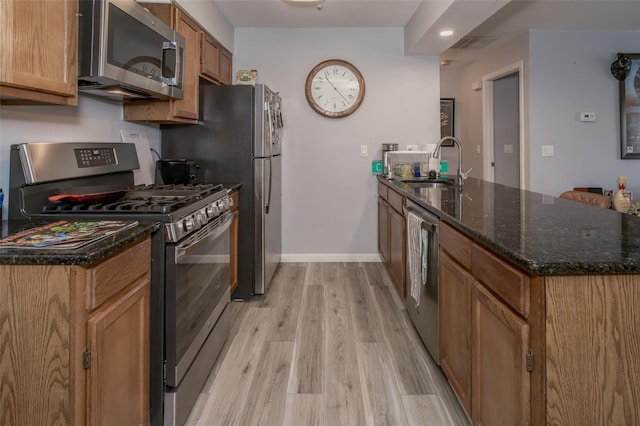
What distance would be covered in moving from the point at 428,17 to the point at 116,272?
9.92 feet

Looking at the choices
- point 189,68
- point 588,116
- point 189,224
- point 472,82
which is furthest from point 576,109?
point 189,224

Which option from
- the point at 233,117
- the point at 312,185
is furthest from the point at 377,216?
the point at 233,117

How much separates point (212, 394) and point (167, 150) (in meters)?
1.96

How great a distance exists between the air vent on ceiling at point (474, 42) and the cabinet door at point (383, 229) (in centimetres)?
209

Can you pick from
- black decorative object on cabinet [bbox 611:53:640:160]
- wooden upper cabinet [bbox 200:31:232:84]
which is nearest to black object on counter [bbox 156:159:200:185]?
wooden upper cabinet [bbox 200:31:232:84]


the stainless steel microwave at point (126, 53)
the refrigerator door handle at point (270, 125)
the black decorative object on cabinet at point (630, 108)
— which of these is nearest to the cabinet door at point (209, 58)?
the refrigerator door handle at point (270, 125)

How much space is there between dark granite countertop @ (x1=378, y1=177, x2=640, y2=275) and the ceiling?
1.67 metres

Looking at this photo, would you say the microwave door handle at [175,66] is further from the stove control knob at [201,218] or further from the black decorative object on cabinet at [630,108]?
the black decorative object on cabinet at [630,108]

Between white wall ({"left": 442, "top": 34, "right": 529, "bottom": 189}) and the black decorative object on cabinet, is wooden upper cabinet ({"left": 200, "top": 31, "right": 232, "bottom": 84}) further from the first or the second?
the black decorative object on cabinet

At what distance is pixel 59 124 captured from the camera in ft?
6.55

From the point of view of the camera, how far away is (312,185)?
432cm

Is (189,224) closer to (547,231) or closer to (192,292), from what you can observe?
(192,292)

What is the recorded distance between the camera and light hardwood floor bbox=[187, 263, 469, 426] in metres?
1.79

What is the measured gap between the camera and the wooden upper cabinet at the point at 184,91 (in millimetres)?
2674
